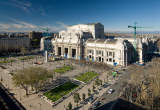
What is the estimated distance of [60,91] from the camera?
159ft

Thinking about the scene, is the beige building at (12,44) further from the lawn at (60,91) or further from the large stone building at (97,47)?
the lawn at (60,91)

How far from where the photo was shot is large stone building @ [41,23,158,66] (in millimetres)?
89656

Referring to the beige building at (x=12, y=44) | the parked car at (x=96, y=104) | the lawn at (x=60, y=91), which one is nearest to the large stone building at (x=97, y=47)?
the lawn at (x=60, y=91)

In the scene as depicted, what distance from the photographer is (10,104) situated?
3975cm

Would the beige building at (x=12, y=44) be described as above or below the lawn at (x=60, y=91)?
above

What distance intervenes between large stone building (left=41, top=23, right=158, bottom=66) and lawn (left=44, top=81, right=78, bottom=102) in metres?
46.2

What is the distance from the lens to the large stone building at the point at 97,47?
8966 cm

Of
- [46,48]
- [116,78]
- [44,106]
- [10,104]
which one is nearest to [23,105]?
[10,104]

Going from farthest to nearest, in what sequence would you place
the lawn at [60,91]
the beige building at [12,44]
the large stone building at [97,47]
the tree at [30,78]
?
the beige building at [12,44]
the large stone building at [97,47]
the tree at [30,78]
the lawn at [60,91]

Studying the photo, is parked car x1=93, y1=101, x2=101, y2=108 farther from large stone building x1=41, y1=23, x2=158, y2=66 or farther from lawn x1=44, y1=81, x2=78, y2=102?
large stone building x1=41, y1=23, x2=158, y2=66

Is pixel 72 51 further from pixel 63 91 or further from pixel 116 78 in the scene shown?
pixel 63 91

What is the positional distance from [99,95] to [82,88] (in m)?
8.86

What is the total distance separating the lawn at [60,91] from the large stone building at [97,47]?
46.2 metres

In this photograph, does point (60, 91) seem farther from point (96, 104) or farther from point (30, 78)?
point (96, 104)
